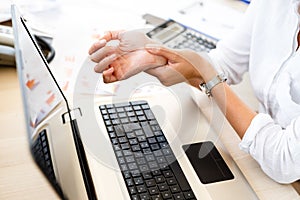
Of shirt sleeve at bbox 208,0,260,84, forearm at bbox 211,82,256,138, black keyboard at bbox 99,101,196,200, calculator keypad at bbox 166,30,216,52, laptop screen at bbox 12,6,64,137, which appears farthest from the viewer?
calculator keypad at bbox 166,30,216,52

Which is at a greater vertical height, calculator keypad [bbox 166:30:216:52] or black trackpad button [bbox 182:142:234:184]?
black trackpad button [bbox 182:142:234:184]

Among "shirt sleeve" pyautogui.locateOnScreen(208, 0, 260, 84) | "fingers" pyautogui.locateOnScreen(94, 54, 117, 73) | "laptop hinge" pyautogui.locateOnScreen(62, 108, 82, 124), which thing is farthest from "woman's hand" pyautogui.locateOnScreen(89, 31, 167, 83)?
"shirt sleeve" pyautogui.locateOnScreen(208, 0, 260, 84)

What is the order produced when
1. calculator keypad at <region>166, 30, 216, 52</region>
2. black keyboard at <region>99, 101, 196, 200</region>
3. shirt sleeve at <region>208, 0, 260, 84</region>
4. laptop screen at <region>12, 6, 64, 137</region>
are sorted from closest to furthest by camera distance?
laptop screen at <region>12, 6, 64, 137</region> → black keyboard at <region>99, 101, 196, 200</region> → shirt sleeve at <region>208, 0, 260, 84</region> → calculator keypad at <region>166, 30, 216, 52</region>

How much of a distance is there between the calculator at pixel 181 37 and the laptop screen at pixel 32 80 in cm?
47

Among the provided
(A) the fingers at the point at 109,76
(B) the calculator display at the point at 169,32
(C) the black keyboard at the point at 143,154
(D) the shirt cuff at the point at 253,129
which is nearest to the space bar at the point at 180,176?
(C) the black keyboard at the point at 143,154

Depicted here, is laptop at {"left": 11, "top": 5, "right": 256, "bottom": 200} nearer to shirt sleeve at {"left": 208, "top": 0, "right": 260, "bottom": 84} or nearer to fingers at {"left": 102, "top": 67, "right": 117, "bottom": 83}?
fingers at {"left": 102, "top": 67, "right": 117, "bottom": 83}

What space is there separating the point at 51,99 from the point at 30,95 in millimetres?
129

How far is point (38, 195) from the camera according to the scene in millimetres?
684

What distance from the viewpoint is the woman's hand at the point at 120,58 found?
33.5 inches

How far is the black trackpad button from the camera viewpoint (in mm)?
727

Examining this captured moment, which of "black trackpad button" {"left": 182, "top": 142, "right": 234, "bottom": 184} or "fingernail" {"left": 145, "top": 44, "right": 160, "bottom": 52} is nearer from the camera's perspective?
"black trackpad button" {"left": 182, "top": 142, "right": 234, "bottom": 184}

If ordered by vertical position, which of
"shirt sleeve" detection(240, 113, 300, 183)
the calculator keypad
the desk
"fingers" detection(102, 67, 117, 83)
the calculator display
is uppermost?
"fingers" detection(102, 67, 117, 83)

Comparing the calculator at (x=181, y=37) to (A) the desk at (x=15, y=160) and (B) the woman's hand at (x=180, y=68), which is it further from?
(A) the desk at (x=15, y=160)

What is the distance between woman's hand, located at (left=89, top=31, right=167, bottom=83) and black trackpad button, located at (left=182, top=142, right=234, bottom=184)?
20 cm
